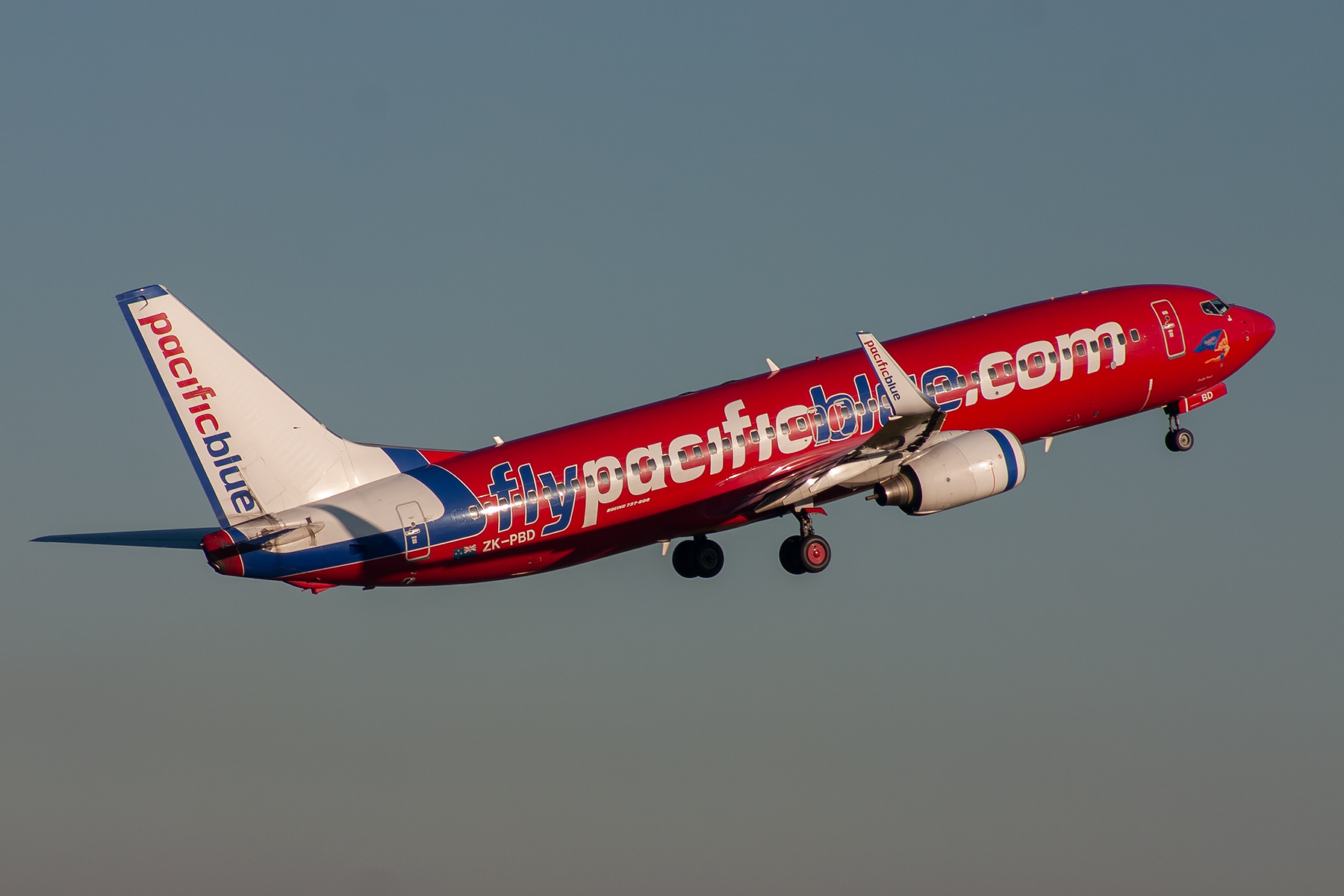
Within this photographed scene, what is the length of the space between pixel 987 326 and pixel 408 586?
789 inches

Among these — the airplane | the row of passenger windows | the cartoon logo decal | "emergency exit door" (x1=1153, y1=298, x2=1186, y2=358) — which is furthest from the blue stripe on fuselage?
the cartoon logo decal

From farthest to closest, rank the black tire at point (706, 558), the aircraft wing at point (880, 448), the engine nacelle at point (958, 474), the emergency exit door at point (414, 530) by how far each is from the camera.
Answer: the black tire at point (706, 558) < the engine nacelle at point (958, 474) < the aircraft wing at point (880, 448) < the emergency exit door at point (414, 530)

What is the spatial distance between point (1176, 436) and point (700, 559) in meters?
17.2

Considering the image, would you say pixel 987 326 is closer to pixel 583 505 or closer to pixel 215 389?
pixel 583 505

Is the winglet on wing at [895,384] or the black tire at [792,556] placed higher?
the winglet on wing at [895,384]

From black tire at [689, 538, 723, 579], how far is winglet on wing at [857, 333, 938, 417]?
953 cm

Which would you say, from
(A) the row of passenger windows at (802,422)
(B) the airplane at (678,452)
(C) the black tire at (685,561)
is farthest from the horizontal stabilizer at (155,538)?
(C) the black tire at (685,561)

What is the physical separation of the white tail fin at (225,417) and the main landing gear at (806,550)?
1423 centimetres

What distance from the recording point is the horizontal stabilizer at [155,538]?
42.8m

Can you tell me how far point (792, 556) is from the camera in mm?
50875

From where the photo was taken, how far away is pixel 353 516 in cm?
4347

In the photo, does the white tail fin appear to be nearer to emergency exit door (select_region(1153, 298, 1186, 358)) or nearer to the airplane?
the airplane

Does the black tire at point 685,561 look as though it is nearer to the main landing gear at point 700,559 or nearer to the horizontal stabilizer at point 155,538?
the main landing gear at point 700,559

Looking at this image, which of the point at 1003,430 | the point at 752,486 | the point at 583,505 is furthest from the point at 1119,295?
the point at 583,505
